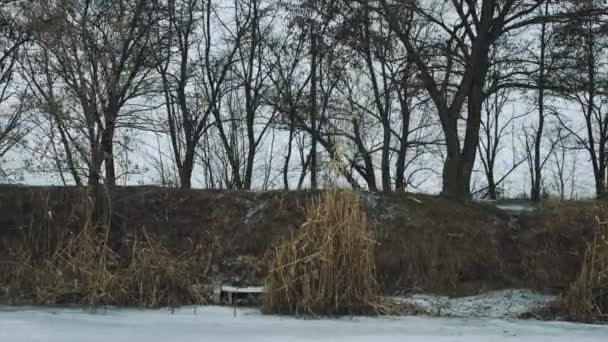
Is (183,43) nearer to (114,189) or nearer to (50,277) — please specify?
(114,189)

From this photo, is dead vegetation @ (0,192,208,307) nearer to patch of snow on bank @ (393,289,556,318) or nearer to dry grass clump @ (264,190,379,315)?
dry grass clump @ (264,190,379,315)

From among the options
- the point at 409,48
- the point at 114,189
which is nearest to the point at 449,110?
the point at 409,48

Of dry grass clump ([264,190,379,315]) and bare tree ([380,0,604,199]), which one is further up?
bare tree ([380,0,604,199])

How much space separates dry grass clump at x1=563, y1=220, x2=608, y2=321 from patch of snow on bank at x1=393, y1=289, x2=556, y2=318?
46cm

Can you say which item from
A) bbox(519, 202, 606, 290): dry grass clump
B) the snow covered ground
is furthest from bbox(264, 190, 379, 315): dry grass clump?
bbox(519, 202, 606, 290): dry grass clump

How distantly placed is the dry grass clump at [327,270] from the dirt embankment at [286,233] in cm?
96

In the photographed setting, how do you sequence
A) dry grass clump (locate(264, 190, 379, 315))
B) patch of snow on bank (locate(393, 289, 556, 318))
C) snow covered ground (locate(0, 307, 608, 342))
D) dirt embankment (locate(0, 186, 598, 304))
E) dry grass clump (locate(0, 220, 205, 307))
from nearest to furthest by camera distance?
1. snow covered ground (locate(0, 307, 608, 342))
2. dry grass clump (locate(264, 190, 379, 315))
3. dry grass clump (locate(0, 220, 205, 307))
4. patch of snow on bank (locate(393, 289, 556, 318))
5. dirt embankment (locate(0, 186, 598, 304))

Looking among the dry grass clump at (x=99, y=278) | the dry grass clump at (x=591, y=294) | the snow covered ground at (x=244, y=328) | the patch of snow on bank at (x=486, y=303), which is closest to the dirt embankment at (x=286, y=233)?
the dry grass clump at (x=99, y=278)

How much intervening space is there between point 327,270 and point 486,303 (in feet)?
6.33

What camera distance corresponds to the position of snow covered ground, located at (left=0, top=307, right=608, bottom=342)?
15.7 feet

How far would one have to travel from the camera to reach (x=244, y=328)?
5.14m

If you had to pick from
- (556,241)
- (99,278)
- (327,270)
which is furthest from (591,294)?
(99,278)

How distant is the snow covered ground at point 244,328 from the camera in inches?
188

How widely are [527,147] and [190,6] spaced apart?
2040cm
